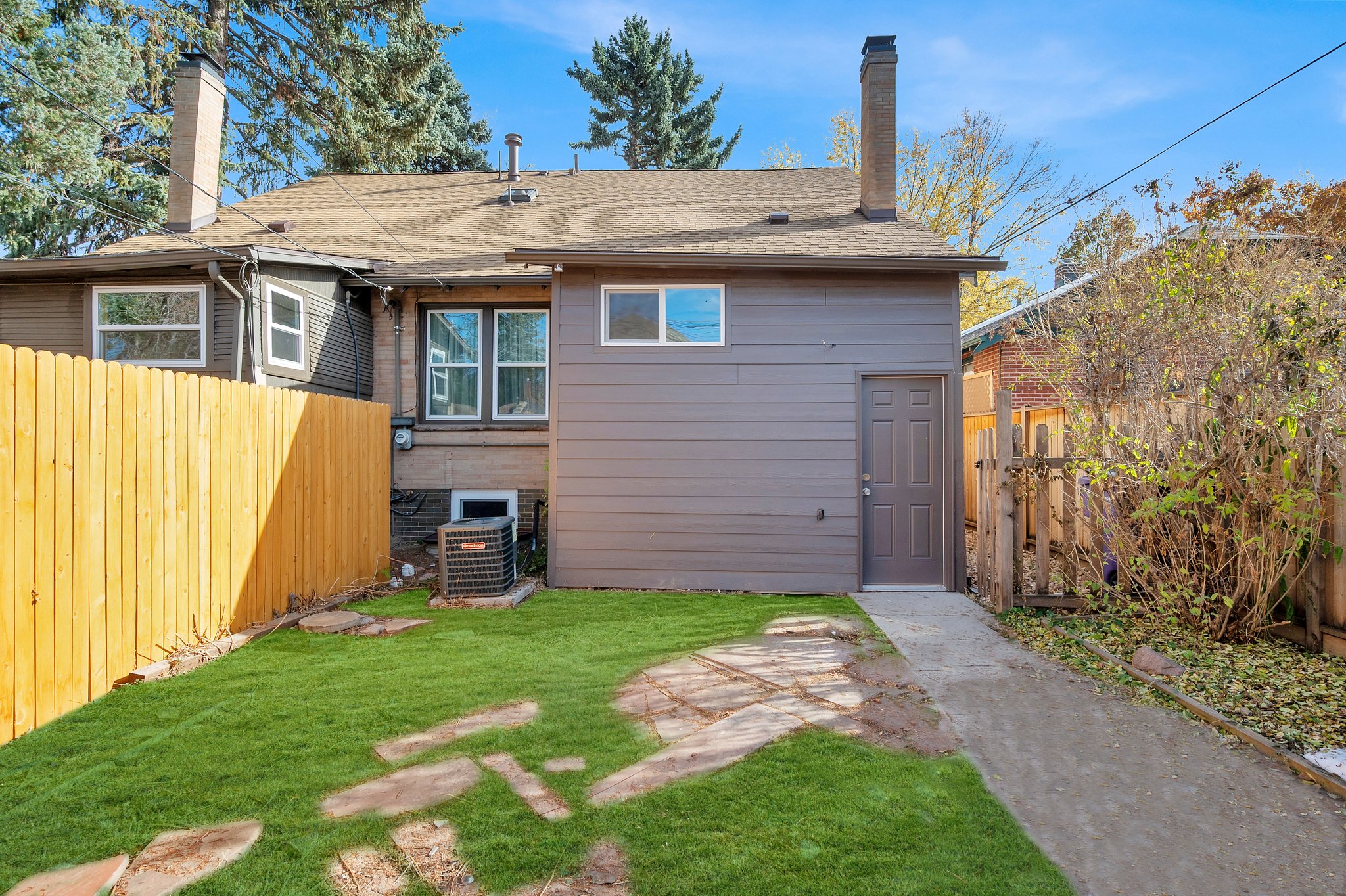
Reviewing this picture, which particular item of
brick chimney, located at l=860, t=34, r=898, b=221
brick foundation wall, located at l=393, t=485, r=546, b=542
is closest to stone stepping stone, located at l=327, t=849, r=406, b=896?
brick foundation wall, located at l=393, t=485, r=546, b=542

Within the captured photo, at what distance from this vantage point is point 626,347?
7352mm

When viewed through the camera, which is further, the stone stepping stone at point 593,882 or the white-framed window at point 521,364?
the white-framed window at point 521,364

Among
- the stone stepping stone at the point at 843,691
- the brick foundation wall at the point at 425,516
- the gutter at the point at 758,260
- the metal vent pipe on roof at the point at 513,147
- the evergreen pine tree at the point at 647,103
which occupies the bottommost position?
the stone stepping stone at the point at 843,691

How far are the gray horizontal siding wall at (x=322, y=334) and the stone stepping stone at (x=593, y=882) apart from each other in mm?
7970

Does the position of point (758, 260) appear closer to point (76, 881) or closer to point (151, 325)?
point (76, 881)

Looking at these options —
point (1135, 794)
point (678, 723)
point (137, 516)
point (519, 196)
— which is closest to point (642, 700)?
point (678, 723)

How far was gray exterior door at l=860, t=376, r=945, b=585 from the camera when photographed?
7.14 meters

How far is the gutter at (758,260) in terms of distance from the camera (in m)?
6.98

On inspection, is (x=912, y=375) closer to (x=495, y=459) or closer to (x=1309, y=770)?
(x=1309, y=770)

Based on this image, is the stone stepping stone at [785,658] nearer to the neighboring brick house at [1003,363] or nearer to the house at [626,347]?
the house at [626,347]

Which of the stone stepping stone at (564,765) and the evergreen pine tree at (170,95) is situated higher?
the evergreen pine tree at (170,95)

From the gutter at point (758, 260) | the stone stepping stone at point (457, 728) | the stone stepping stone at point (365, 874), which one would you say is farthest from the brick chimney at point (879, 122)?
the stone stepping stone at point (365, 874)

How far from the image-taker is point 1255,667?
4172 millimetres

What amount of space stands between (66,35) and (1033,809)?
1982 cm
